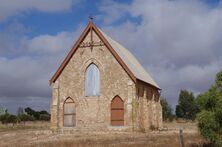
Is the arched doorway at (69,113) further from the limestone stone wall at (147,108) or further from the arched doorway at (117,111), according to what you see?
the limestone stone wall at (147,108)

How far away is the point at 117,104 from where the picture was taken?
41344 millimetres

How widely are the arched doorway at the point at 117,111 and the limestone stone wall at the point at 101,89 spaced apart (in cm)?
39

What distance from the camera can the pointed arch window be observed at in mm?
42438

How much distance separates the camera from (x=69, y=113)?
141 ft

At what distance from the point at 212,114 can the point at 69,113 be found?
2528cm

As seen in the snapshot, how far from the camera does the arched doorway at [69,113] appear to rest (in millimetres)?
42719

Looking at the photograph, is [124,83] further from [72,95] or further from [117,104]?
[72,95]

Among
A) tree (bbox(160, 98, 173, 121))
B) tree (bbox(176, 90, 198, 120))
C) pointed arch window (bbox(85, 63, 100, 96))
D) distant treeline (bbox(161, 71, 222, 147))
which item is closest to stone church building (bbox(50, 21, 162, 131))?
pointed arch window (bbox(85, 63, 100, 96))

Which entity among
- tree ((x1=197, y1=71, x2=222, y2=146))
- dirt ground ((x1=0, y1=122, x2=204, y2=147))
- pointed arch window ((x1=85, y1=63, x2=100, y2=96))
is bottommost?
dirt ground ((x1=0, y1=122, x2=204, y2=147))

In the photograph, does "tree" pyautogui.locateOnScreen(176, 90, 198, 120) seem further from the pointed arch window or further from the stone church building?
the pointed arch window

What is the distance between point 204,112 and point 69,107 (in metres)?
24.9

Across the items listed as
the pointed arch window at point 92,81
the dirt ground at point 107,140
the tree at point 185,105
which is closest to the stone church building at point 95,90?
the pointed arch window at point 92,81

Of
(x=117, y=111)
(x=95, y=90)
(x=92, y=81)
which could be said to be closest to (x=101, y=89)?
(x=95, y=90)

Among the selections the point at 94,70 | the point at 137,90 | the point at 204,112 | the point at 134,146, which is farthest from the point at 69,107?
the point at 204,112
